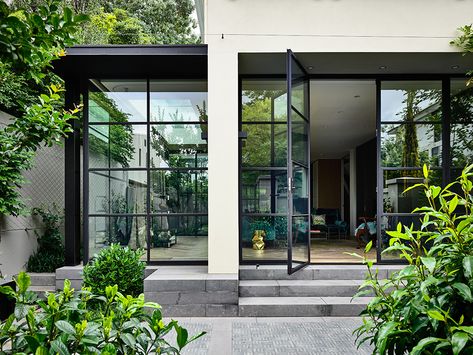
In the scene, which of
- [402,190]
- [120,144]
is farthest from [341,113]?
[120,144]

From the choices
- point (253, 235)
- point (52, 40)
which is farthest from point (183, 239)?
point (52, 40)

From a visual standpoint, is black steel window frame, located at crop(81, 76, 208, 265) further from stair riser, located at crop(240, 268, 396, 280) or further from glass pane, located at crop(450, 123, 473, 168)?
glass pane, located at crop(450, 123, 473, 168)

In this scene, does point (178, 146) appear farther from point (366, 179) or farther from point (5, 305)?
point (366, 179)

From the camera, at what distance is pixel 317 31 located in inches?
214

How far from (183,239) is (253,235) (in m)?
1.21

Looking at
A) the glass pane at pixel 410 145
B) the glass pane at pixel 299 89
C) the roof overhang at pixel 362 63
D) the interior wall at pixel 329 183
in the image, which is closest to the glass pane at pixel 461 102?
the roof overhang at pixel 362 63

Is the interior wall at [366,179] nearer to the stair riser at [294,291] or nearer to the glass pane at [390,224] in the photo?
the glass pane at [390,224]

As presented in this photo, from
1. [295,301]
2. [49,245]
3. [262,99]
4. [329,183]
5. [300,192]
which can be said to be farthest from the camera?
[329,183]

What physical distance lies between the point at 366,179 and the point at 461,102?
18.7 ft

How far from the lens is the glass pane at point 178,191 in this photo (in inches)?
257

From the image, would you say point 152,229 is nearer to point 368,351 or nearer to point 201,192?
point 201,192

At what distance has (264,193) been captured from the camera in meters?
6.23

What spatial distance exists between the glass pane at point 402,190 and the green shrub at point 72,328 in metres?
5.40

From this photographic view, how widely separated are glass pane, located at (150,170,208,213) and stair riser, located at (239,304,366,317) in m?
2.16
